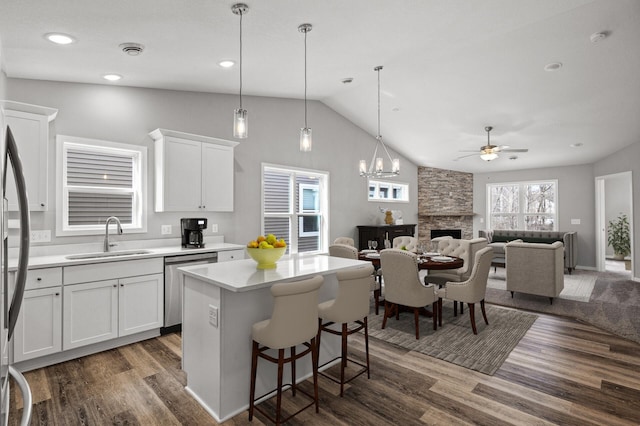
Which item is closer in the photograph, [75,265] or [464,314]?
[75,265]

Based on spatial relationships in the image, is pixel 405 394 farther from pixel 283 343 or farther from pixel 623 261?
pixel 623 261

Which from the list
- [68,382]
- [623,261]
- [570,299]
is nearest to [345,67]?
[68,382]

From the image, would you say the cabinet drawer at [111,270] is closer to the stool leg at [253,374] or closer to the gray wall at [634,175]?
the stool leg at [253,374]

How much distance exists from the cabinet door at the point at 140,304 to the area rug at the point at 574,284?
5460 millimetres

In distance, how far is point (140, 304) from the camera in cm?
349

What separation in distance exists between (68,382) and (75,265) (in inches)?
38.0

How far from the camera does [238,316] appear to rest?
2.34 metres

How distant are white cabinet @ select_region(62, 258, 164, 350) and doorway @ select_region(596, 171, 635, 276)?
8427 mm

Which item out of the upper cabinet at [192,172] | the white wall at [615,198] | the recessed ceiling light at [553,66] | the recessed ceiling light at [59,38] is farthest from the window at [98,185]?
the white wall at [615,198]

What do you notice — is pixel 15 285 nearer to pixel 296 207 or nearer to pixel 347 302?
pixel 347 302

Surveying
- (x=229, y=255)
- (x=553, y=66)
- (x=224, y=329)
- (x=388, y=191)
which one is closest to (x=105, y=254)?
(x=229, y=255)

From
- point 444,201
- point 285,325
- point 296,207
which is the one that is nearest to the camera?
point 285,325

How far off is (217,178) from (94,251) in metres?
1.60

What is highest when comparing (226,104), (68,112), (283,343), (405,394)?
(226,104)
